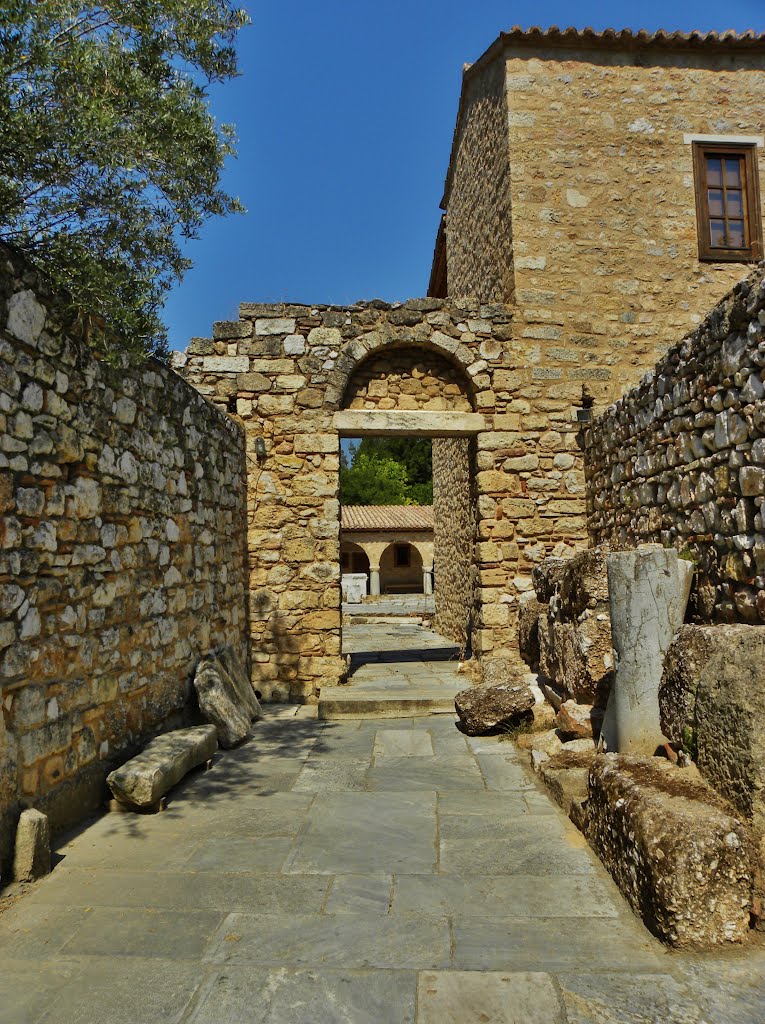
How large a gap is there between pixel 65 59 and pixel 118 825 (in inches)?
162

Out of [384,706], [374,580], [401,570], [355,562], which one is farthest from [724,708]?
[355,562]

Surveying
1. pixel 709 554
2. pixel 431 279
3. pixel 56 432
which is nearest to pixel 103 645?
pixel 56 432

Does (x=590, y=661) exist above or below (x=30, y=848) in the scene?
above

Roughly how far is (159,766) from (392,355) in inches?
212

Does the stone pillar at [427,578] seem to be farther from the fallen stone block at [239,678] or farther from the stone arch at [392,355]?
the fallen stone block at [239,678]

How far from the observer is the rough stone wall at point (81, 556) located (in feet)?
11.0

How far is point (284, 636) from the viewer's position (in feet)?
25.2

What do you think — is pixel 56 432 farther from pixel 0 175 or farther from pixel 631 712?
pixel 631 712

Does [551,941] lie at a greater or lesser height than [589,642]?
lesser

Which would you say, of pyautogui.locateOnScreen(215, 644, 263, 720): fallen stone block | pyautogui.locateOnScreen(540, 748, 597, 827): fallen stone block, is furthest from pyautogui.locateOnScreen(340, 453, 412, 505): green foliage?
pyautogui.locateOnScreen(540, 748, 597, 827): fallen stone block

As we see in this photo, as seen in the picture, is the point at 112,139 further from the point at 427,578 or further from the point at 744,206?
the point at 427,578

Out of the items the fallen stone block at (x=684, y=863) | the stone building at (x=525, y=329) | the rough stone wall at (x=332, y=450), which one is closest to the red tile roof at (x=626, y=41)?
the stone building at (x=525, y=329)

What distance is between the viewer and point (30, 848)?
125 inches

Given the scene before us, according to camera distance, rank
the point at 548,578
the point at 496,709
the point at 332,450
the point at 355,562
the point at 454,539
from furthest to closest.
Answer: the point at 355,562 → the point at 454,539 → the point at 332,450 → the point at 548,578 → the point at 496,709
